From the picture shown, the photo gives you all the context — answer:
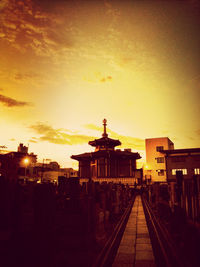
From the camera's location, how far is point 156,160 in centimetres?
4709

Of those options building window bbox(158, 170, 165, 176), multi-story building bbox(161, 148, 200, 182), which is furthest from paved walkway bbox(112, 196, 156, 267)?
building window bbox(158, 170, 165, 176)

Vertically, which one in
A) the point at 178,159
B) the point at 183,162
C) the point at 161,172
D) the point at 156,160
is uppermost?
the point at 156,160

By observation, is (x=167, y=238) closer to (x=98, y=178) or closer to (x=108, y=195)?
(x=108, y=195)

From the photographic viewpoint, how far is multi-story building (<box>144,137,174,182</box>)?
4616cm

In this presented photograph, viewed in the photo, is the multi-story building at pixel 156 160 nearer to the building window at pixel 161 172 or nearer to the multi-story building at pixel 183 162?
the building window at pixel 161 172

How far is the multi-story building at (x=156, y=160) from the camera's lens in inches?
1817

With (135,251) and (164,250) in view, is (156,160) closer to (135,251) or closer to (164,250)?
(164,250)

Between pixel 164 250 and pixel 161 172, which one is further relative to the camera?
pixel 161 172

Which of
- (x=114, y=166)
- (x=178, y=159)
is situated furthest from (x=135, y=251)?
(x=114, y=166)

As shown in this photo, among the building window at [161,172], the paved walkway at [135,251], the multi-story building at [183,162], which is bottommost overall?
the paved walkway at [135,251]

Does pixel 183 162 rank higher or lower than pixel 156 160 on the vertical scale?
lower

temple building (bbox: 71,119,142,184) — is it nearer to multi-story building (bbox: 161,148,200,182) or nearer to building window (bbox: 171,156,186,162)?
multi-story building (bbox: 161,148,200,182)

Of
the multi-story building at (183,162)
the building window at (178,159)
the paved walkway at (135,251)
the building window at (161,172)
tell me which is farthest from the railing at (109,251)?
the building window at (161,172)

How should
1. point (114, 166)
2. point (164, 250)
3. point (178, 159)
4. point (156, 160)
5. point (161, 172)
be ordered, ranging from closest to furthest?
point (164, 250) → point (178, 159) → point (114, 166) → point (161, 172) → point (156, 160)
